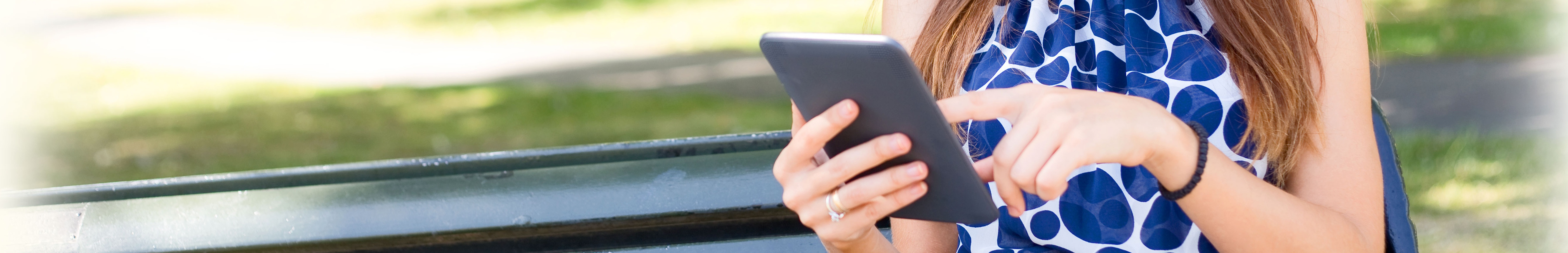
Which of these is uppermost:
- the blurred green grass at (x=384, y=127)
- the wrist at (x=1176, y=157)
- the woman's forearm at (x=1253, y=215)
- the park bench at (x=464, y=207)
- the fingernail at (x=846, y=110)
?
the fingernail at (x=846, y=110)

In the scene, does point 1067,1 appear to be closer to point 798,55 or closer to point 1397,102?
point 798,55

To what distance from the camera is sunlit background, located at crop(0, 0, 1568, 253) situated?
405 centimetres

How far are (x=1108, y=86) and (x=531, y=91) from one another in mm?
5625

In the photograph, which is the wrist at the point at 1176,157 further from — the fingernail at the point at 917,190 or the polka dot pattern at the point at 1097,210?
the polka dot pattern at the point at 1097,210

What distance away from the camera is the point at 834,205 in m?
1.18

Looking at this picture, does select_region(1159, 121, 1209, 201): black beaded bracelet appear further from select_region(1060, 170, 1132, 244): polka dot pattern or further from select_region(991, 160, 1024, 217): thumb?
select_region(1060, 170, 1132, 244): polka dot pattern

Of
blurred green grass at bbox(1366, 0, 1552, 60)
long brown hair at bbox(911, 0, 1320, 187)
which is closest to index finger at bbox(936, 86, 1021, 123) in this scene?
long brown hair at bbox(911, 0, 1320, 187)

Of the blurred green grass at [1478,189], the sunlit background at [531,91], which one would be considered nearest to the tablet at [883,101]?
the sunlit background at [531,91]

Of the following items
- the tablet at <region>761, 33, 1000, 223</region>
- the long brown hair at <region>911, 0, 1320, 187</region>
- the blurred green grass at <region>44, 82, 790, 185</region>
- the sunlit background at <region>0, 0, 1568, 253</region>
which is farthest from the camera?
the blurred green grass at <region>44, 82, 790, 185</region>

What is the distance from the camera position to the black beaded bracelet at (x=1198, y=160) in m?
1.11

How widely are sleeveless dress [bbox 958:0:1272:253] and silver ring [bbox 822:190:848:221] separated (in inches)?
16.5

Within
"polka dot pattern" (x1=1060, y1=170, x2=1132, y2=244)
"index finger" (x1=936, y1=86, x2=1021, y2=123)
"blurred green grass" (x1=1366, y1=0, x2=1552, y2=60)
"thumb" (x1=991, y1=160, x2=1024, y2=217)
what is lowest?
"blurred green grass" (x1=1366, y1=0, x2=1552, y2=60)

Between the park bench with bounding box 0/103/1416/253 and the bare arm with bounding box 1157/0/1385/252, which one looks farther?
the park bench with bounding box 0/103/1416/253

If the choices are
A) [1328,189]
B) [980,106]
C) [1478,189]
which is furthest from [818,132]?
[1478,189]
